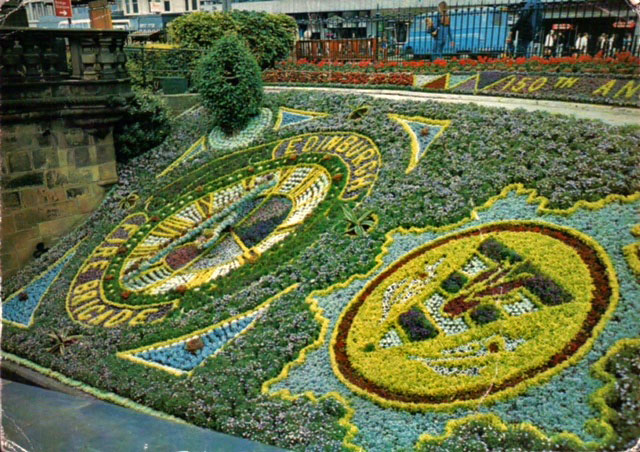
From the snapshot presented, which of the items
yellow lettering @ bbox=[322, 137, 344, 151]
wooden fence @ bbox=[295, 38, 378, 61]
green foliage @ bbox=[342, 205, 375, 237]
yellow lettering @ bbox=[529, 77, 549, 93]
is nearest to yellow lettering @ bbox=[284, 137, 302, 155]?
yellow lettering @ bbox=[322, 137, 344, 151]

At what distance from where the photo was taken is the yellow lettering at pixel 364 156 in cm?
980

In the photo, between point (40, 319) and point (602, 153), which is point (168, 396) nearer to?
point (40, 319)

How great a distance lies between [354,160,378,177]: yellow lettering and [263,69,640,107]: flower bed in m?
4.03

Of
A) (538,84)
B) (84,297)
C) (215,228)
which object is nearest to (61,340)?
(84,297)

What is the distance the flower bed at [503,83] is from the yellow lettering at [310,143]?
142 inches

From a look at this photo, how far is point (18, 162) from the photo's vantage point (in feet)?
36.0

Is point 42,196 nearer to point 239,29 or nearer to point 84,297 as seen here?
point 84,297

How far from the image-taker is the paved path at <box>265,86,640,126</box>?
9180 millimetres

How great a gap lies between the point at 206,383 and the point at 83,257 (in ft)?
17.1

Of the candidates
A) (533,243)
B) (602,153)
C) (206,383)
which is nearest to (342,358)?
(206,383)

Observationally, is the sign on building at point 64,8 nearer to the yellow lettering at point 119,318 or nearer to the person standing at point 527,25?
the yellow lettering at point 119,318

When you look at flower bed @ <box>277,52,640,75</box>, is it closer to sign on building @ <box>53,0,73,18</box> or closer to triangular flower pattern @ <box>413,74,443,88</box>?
triangular flower pattern @ <box>413,74,443,88</box>

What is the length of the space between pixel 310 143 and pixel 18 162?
18.9 feet

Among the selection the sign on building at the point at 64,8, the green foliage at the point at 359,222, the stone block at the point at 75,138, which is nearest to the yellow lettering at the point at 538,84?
the green foliage at the point at 359,222
